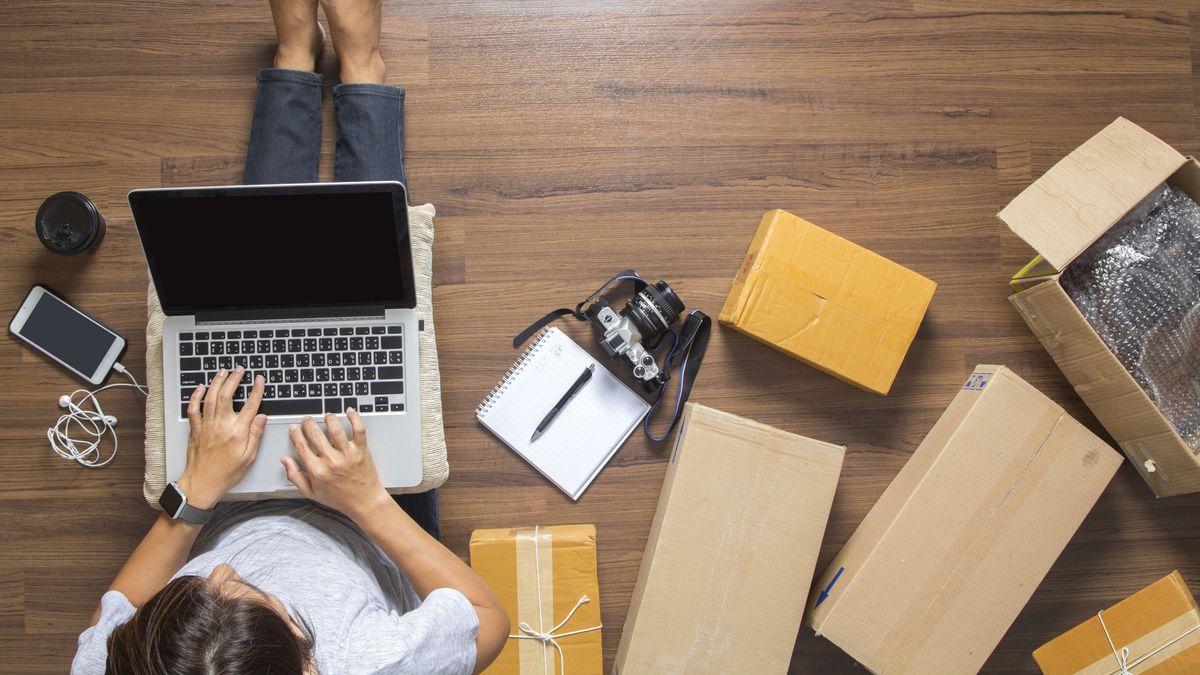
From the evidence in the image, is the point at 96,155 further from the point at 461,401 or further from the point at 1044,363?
the point at 1044,363

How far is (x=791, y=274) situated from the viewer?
1.22 metres

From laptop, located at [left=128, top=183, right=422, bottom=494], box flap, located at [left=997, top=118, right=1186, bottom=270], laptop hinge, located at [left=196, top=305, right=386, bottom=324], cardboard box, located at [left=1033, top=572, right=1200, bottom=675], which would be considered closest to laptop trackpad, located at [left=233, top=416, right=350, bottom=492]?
laptop, located at [left=128, top=183, right=422, bottom=494]

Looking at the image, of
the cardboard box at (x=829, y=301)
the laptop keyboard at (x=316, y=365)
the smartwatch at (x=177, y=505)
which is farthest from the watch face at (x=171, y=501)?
the cardboard box at (x=829, y=301)

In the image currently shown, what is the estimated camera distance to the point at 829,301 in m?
1.22

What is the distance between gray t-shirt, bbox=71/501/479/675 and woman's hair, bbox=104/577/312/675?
0.06 meters

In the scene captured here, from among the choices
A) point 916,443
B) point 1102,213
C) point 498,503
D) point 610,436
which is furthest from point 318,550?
point 1102,213

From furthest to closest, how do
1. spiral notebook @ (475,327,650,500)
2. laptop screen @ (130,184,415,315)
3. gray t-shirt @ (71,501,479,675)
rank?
1. spiral notebook @ (475,327,650,500)
2. laptop screen @ (130,184,415,315)
3. gray t-shirt @ (71,501,479,675)

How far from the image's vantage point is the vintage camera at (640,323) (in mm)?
1239

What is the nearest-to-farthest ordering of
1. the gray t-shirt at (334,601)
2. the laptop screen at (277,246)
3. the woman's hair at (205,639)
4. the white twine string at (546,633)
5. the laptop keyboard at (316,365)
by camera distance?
the woman's hair at (205,639) → the gray t-shirt at (334,601) → the laptop screen at (277,246) → the laptop keyboard at (316,365) → the white twine string at (546,633)

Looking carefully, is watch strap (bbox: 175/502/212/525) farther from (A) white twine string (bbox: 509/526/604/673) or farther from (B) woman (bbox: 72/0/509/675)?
(A) white twine string (bbox: 509/526/604/673)

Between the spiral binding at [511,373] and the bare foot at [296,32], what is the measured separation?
607 millimetres

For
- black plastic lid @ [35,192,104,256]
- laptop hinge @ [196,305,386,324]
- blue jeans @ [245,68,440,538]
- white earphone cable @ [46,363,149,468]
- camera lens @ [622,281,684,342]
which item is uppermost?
blue jeans @ [245,68,440,538]

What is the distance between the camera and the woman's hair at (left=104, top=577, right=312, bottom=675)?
0.71 m

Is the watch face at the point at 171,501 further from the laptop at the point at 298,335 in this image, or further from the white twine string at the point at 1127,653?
the white twine string at the point at 1127,653
